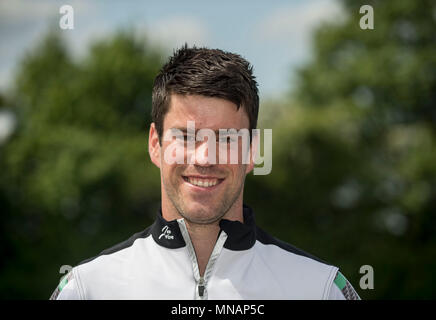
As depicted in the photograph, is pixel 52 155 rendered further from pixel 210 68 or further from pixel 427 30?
pixel 210 68

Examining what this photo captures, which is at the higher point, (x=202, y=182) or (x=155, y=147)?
(x=155, y=147)

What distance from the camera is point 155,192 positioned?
85.5ft

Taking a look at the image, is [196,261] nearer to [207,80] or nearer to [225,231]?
[225,231]

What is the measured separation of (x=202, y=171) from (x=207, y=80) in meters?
0.66

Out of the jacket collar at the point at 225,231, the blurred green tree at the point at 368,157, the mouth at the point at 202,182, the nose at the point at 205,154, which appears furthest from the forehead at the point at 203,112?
the blurred green tree at the point at 368,157

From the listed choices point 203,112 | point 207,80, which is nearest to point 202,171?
point 203,112

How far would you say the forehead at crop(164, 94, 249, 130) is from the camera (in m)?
4.04

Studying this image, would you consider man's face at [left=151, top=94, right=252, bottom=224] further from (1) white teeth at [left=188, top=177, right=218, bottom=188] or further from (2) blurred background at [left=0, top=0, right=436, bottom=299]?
(2) blurred background at [left=0, top=0, right=436, bottom=299]

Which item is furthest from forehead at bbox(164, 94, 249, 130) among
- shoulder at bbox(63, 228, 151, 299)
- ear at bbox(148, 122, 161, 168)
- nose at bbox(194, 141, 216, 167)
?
shoulder at bbox(63, 228, 151, 299)

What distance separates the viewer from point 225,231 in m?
4.20

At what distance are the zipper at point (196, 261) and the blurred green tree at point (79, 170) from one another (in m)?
20.6

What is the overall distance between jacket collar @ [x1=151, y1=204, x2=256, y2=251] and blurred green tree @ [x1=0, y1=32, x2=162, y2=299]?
20.6 m
